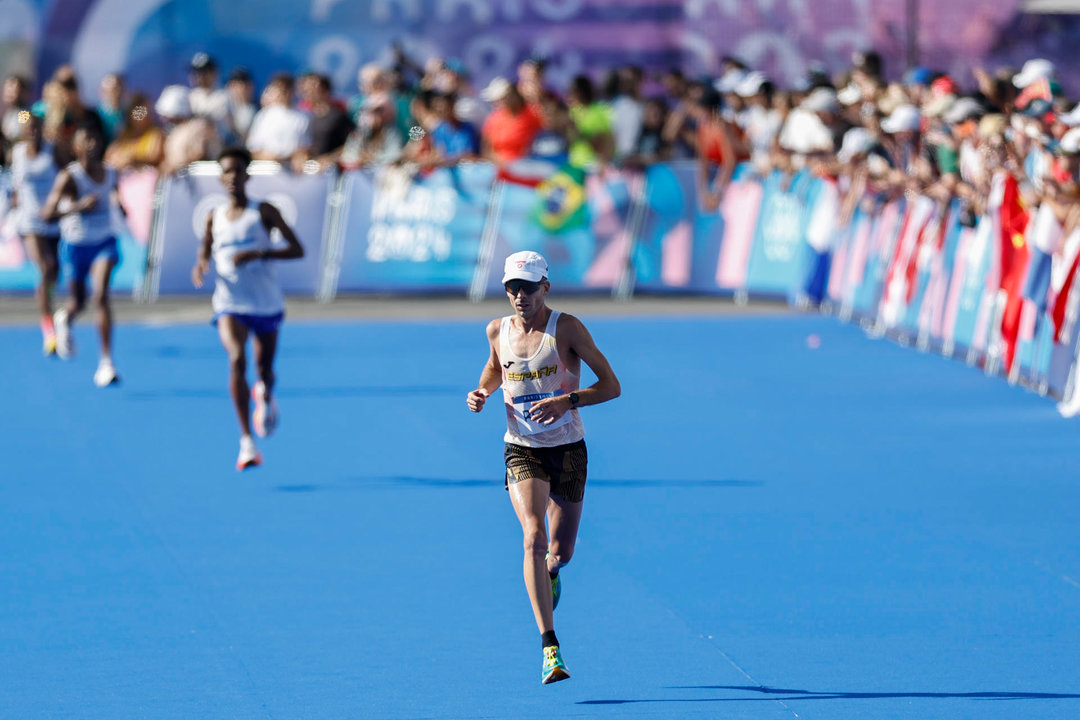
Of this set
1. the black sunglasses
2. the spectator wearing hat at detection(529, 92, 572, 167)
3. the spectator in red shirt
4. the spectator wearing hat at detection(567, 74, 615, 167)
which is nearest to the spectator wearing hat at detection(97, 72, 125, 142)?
the spectator in red shirt

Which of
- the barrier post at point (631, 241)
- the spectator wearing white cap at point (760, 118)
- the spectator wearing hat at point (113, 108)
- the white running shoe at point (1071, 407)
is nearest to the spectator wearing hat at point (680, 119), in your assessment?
the barrier post at point (631, 241)

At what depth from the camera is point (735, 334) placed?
20625 millimetres

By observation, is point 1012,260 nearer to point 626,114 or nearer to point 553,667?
point 626,114

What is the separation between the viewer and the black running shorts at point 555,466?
7469 mm

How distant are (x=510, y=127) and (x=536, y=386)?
1596cm

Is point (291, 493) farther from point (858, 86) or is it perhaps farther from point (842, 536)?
point (858, 86)

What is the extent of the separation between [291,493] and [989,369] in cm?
767

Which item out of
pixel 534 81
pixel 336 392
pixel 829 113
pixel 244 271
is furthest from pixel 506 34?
pixel 244 271

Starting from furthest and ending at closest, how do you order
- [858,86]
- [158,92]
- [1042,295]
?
[158,92] < [858,86] < [1042,295]

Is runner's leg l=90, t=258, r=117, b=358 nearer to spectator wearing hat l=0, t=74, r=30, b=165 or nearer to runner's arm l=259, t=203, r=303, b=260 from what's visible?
runner's arm l=259, t=203, r=303, b=260

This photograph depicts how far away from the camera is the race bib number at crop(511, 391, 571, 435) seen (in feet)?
24.4

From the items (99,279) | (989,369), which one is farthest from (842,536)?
(99,279)

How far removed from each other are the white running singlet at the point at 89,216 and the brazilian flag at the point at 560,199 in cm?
799

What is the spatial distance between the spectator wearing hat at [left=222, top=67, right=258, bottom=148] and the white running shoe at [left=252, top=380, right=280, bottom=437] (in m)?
11.2
